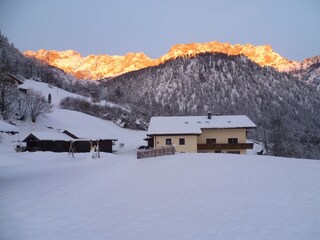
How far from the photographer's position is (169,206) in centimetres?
1162

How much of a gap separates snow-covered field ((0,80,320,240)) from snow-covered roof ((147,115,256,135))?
75.3ft

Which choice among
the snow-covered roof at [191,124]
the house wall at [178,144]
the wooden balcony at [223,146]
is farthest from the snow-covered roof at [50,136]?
the wooden balcony at [223,146]

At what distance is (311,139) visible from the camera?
87.8m

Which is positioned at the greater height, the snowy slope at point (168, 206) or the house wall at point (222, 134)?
the house wall at point (222, 134)

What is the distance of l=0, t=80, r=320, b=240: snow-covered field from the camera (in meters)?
8.43

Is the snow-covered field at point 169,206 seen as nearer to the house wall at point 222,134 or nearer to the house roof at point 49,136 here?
the house wall at point 222,134

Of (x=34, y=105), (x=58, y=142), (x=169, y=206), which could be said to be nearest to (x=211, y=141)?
(x=58, y=142)

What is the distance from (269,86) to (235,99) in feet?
85.5

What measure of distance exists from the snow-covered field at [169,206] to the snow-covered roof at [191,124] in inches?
903

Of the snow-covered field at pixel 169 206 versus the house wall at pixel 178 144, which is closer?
the snow-covered field at pixel 169 206

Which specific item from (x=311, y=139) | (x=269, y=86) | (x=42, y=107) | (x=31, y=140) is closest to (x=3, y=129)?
(x=31, y=140)

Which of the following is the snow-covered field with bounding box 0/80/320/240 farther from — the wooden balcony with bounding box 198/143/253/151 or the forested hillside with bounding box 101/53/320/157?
the forested hillside with bounding box 101/53/320/157

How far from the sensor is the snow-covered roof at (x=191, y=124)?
43.2m

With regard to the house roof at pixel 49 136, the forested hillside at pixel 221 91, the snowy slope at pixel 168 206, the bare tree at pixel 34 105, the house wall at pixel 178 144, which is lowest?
the snowy slope at pixel 168 206
